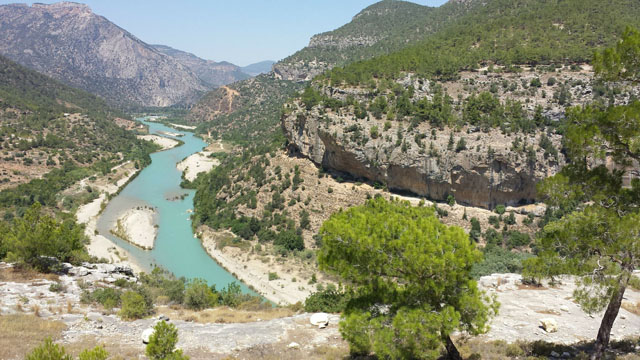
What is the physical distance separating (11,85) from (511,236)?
134 metres

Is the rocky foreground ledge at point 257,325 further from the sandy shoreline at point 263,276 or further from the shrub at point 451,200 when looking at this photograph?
the shrub at point 451,200

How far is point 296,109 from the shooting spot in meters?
46.8

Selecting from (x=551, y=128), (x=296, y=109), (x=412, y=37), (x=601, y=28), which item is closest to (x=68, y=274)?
(x=296, y=109)

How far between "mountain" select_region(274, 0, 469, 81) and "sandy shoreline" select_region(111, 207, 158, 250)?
58.0 m

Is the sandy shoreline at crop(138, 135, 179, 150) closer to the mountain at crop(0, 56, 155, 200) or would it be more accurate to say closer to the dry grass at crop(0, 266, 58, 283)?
the mountain at crop(0, 56, 155, 200)

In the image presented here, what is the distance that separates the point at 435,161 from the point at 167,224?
37564 millimetres

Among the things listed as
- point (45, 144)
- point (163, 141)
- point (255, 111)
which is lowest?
point (163, 141)

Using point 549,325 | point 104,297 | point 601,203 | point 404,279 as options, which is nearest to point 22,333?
point 104,297

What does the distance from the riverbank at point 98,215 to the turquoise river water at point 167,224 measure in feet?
2.92

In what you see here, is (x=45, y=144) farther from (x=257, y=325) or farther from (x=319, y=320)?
(x=319, y=320)

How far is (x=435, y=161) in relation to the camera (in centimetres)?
3591

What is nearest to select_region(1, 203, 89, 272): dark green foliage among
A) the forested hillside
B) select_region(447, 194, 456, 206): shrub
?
select_region(447, 194, 456, 206): shrub

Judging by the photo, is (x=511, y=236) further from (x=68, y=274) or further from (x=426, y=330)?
(x=68, y=274)

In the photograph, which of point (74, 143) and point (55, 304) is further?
point (74, 143)
